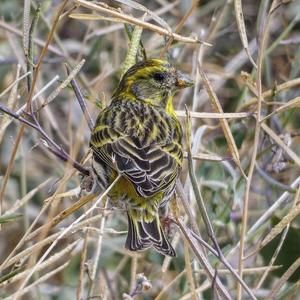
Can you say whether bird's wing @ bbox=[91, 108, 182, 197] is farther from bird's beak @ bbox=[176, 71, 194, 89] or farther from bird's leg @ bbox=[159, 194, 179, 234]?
bird's beak @ bbox=[176, 71, 194, 89]

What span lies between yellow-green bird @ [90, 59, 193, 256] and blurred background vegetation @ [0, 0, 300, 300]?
0.34ft

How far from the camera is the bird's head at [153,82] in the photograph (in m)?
4.05

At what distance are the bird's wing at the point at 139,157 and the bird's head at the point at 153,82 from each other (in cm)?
29

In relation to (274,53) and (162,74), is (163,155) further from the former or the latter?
(274,53)

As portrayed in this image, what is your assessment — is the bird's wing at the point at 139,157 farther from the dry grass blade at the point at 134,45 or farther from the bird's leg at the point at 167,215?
the dry grass blade at the point at 134,45

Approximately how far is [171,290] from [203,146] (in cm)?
79

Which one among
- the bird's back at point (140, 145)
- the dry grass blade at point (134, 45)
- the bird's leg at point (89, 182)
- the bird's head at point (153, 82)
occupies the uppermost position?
the dry grass blade at point (134, 45)

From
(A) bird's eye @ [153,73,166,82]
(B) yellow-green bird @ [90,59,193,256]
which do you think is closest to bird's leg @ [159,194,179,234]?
(B) yellow-green bird @ [90,59,193,256]

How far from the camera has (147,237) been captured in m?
3.50

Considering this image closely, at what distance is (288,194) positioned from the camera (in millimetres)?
3961

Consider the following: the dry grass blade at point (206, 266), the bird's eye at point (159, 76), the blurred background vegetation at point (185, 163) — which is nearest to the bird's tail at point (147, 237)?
the blurred background vegetation at point (185, 163)

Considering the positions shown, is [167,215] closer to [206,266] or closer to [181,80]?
[206,266]

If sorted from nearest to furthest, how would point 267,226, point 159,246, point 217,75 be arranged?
point 159,246, point 267,226, point 217,75

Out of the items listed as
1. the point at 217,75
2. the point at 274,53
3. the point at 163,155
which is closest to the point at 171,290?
the point at 163,155
